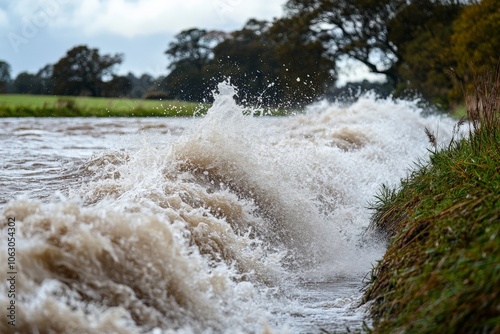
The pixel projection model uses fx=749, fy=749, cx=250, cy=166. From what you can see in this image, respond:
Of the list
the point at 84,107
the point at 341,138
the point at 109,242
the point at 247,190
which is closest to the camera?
the point at 109,242

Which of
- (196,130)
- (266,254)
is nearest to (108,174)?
(196,130)

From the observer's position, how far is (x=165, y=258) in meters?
3.95

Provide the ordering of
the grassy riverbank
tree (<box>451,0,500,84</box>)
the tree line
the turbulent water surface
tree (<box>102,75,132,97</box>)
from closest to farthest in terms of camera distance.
Answer: the grassy riverbank < the turbulent water surface < tree (<box>451,0,500,84</box>) < the tree line < tree (<box>102,75,132,97</box>)

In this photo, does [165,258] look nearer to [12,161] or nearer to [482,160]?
[482,160]

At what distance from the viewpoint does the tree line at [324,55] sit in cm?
3466

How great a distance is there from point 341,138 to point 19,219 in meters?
10.0

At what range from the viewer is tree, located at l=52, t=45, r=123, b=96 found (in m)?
58.3

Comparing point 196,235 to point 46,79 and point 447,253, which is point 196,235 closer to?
point 447,253

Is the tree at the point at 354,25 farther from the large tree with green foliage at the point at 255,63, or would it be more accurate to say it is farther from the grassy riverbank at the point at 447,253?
the grassy riverbank at the point at 447,253

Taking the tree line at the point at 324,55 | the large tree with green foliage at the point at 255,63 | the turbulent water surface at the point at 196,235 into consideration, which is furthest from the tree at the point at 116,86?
the turbulent water surface at the point at 196,235

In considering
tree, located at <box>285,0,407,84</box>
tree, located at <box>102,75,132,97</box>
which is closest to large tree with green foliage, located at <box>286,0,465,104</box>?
tree, located at <box>285,0,407,84</box>

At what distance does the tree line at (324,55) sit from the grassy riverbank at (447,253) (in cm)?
2511

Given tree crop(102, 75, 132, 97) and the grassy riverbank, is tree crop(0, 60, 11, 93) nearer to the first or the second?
tree crop(102, 75, 132, 97)

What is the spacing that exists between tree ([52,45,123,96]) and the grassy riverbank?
5420cm
